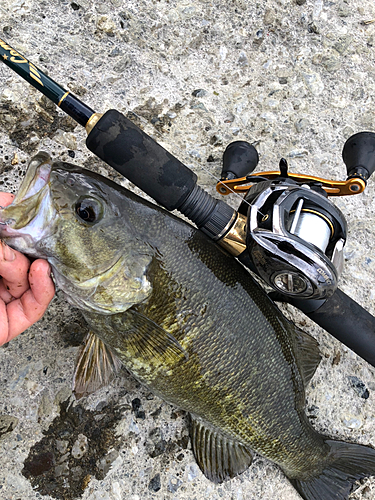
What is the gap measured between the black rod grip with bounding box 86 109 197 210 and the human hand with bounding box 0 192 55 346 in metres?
0.59

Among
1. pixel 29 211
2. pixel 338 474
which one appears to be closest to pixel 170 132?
pixel 29 211

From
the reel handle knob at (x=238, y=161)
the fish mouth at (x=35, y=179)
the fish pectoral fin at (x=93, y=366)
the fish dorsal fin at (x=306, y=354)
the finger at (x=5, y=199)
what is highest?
the reel handle knob at (x=238, y=161)

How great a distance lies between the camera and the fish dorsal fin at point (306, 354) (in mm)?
2391

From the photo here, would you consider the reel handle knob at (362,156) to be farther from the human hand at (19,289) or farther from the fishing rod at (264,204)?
the human hand at (19,289)

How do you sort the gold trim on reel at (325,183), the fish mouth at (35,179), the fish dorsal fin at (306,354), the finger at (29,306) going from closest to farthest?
1. the fish mouth at (35,179)
2. the finger at (29,306)
3. the gold trim on reel at (325,183)
4. the fish dorsal fin at (306,354)

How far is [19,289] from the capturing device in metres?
2.02

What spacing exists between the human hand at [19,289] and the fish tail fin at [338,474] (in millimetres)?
1936

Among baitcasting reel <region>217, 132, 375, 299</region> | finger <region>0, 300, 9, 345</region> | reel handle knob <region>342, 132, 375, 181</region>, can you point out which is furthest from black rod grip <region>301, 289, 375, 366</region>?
finger <region>0, 300, 9, 345</region>

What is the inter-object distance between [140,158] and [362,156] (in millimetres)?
1184

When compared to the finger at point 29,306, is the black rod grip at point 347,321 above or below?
above

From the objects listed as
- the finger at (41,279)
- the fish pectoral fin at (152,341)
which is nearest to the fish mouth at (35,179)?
the finger at (41,279)

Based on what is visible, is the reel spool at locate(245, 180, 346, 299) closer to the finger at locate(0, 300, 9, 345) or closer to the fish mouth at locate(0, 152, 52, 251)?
the fish mouth at locate(0, 152, 52, 251)

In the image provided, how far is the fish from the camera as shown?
188 centimetres

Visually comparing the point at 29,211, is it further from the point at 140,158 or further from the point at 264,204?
the point at 264,204
